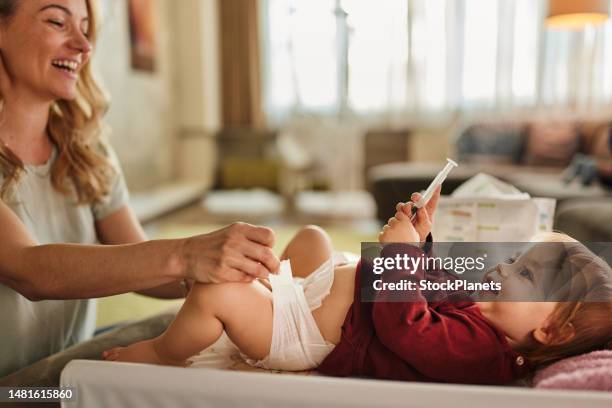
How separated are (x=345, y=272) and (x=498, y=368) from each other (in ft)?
0.97

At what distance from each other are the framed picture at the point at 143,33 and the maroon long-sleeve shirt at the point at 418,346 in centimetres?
454

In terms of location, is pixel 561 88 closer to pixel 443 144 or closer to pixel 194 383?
pixel 443 144

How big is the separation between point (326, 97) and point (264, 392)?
18.0 ft

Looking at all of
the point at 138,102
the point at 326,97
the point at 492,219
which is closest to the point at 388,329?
the point at 492,219

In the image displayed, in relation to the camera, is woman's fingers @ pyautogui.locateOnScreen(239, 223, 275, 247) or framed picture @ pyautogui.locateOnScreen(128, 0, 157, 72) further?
framed picture @ pyautogui.locateOnScreen(128, 0, 157, 72)

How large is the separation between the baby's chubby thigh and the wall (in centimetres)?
342

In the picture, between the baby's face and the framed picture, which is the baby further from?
the framed picture

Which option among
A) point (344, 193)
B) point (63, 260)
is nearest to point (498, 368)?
point (63, 260)

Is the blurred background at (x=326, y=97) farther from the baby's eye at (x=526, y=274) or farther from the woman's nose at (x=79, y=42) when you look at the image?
the baby's eye at (x=526, y=274)

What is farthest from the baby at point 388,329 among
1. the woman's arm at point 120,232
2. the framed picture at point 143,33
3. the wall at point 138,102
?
the framed picture at point 143,33

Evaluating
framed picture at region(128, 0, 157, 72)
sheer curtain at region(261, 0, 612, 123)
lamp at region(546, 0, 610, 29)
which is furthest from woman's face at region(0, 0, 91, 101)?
sheer curtain at region(261, 0, 612, 123)

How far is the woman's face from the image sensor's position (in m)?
0.93

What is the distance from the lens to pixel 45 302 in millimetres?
968

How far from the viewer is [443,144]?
5945mm
